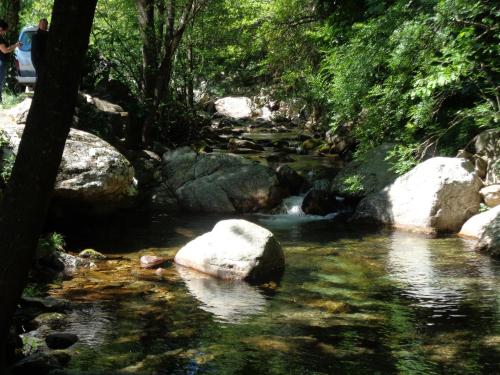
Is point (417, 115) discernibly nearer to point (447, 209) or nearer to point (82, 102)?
point (447, 209)

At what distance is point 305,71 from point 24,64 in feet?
31.0

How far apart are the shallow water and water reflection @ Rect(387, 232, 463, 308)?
17 millimetres

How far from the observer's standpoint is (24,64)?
16.8 metres

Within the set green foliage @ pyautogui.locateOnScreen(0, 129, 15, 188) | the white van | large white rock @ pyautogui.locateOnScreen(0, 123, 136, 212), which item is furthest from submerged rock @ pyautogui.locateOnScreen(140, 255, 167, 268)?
the white van

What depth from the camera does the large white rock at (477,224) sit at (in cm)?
1073

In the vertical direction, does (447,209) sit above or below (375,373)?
above

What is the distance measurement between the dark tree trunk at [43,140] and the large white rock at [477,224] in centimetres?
881

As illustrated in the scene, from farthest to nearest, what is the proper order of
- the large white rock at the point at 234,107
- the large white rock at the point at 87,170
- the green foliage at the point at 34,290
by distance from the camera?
the large white rock at the point at 234,107
the large white rock at the point at 87,170
the green foliage at the point at 34,290

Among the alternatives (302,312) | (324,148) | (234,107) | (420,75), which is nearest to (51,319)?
(302,312)

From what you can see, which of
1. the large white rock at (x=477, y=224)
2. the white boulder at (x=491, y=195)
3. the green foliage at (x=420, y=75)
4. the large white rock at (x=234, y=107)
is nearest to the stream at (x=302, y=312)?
the large white rock at (x=477, y=224)

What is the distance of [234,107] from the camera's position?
34.8 m

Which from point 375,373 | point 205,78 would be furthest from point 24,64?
point 375,373

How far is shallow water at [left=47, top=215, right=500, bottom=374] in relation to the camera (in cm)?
555

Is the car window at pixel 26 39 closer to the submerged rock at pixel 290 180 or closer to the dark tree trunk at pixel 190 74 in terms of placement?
the dark tree trunk at pixel 190 74
